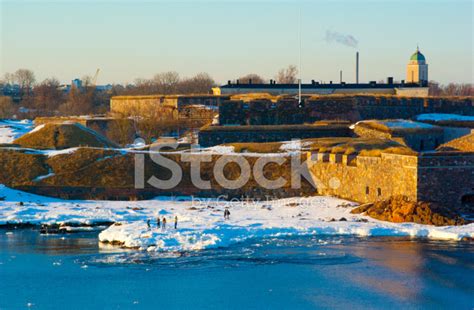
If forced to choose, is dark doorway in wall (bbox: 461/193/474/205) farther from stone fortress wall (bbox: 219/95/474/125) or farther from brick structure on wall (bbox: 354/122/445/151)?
stone fortress wall (bbox: 219/95/474/125)

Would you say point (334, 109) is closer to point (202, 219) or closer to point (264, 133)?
point (264, 133)

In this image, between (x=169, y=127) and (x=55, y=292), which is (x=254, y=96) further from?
(x=55, y=292)

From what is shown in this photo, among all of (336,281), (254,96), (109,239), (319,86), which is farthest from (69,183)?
(319,86)

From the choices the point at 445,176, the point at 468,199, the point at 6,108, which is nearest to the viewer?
the point at 445,176

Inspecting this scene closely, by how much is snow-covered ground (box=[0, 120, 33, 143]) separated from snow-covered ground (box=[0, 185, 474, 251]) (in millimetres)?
20809

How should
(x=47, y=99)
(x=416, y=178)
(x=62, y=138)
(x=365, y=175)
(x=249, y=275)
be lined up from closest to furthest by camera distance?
1. (x=249, y=275)
2. (x=416, y=178)
3. (x=365, y=175)
4. (x=62, y=138)
5. (x=47, y=99)

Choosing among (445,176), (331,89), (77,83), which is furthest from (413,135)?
(77,83)

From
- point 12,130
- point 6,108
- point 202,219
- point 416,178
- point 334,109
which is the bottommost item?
point 202,219

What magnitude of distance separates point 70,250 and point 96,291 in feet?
19.9

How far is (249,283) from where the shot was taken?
2567cm

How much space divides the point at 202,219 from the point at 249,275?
28.7 ft

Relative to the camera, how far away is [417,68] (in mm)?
90938

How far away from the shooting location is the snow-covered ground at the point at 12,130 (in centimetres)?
6257

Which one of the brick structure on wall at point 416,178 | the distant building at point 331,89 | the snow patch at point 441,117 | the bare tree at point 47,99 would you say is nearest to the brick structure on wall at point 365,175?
the brick structure on wall at point 416,178
